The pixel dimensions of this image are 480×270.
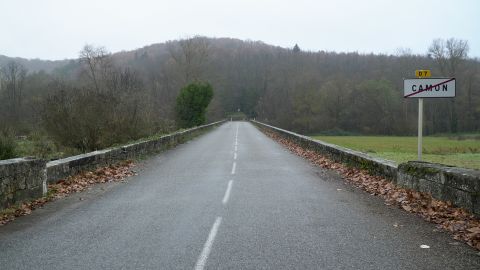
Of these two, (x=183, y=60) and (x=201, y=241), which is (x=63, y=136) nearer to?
(x=201, y=241)

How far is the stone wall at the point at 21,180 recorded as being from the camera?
7.93m

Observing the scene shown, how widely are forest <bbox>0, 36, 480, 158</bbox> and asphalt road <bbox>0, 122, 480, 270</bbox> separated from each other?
12361 mm

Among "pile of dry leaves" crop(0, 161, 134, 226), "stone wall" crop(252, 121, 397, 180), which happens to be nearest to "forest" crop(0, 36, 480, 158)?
"pile of dry leaves" crop(0, 161, 134, 226)

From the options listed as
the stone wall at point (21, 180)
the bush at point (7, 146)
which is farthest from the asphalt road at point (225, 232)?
the bush at point (7, 146)

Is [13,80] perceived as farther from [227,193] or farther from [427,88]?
[427,88]

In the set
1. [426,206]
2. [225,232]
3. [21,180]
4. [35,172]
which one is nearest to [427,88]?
[426,206]

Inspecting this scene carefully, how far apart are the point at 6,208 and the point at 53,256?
3261mm

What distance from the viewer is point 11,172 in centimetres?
815

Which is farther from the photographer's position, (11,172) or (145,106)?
(145,106)

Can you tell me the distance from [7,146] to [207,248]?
16.5 meters

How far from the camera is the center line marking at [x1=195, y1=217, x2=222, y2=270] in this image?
195 inches

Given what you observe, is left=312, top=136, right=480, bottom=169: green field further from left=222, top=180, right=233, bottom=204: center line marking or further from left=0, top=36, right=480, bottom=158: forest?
left=0, top=36, right=480, bottom=158: forest

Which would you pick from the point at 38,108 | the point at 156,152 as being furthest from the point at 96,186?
the point at 38,108

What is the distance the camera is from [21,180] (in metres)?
8.48
